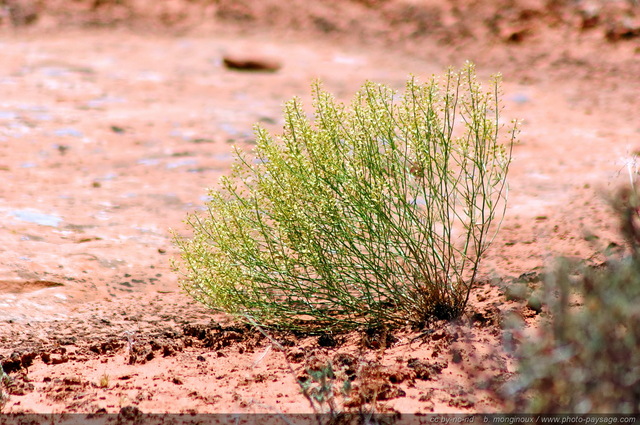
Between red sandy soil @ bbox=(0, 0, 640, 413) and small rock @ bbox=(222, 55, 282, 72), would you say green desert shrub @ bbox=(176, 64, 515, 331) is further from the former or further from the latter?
small rock @ bbox=(222, 55, 282, 72)

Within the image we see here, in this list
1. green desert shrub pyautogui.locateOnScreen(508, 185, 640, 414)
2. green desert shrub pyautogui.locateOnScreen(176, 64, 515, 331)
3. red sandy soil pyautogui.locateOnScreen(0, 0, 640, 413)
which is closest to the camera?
green desert shrub pyautogui.locateOnScreen(508, 185, 640, 414)

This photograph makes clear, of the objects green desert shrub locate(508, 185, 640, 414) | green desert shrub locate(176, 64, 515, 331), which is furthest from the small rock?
green desert shrub locate(508, 185, 640, 414)

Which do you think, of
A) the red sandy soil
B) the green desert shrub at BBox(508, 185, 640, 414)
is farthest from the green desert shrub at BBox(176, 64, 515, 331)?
the green desert shrub at BBox(508, 185, 640, 414)

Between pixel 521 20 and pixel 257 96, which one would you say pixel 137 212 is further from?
pixel 521 20

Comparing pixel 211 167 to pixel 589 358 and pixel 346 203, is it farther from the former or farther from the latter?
pixel 589 358

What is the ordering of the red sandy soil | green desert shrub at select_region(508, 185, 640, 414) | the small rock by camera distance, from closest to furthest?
green desert shrub at select_region(508, 185, 640, 414) → the red sandy soil → the small rock

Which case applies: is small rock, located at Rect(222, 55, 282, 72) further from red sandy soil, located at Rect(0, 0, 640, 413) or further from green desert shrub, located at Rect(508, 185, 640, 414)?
green desert shrub, located at Rect(508, 185, 640, 414)

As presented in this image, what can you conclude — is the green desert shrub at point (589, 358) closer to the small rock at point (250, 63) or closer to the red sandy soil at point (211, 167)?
the red sandy soil at point (211, 167)

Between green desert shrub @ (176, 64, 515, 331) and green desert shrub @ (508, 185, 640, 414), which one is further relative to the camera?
green desert shrub @ (176, 64, 515, 331)

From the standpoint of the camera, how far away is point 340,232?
3207 millimetres

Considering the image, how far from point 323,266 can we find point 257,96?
5672 mm

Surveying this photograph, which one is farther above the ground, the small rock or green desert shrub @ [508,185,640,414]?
green desert shrub @ [508,185,640,414]

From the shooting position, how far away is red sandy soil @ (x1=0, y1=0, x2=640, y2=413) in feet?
9.78

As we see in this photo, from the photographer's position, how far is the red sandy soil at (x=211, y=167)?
2.98 metres
